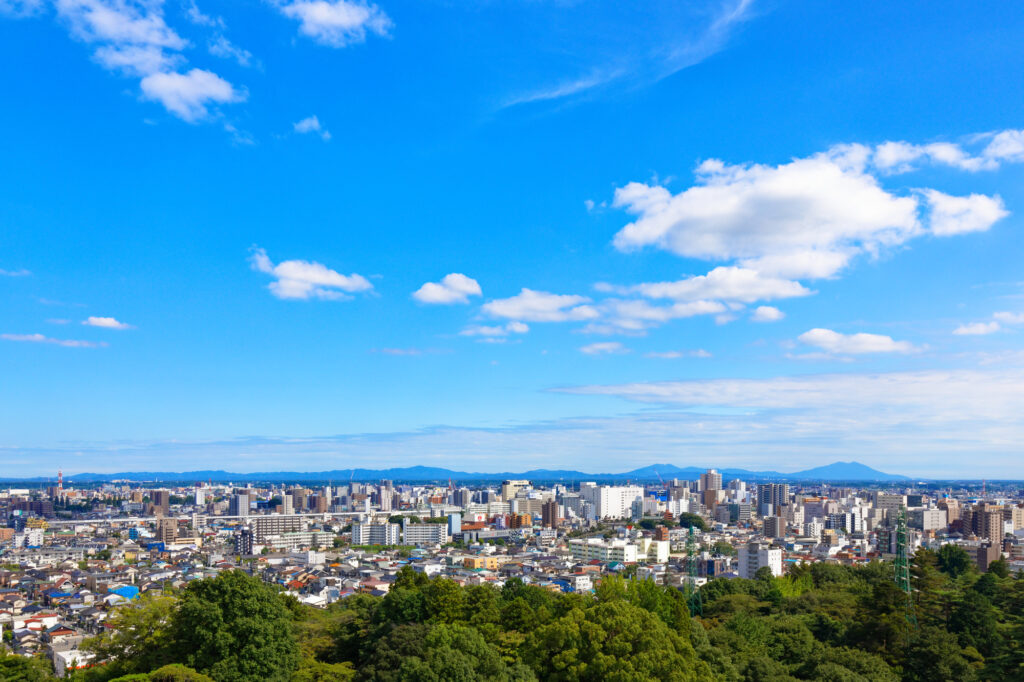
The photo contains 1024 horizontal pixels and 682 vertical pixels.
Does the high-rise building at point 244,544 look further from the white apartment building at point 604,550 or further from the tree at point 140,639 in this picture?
the tree at point 140,639

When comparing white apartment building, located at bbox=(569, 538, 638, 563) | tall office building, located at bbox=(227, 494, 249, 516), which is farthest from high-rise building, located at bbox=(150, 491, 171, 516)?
white apartment building, located at bbox=(569, 538, 638, 563)

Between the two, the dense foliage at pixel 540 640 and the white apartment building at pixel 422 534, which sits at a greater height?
the dense foliage at pixel 540 640

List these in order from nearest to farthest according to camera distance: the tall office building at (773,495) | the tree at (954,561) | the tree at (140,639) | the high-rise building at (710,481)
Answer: the tree at (140,639), the tree at (954,561), the tall office building at (773,495), the high-rise building at (710,481)

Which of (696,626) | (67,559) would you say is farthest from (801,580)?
(67,559)

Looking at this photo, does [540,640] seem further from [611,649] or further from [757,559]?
[757,559]

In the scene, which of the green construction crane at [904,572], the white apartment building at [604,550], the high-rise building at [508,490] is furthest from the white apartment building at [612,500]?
the green construction crane at [904,572]

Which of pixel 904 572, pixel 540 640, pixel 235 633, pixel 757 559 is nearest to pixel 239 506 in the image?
pixel 757 559

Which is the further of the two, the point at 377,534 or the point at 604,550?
the point at 377,534
